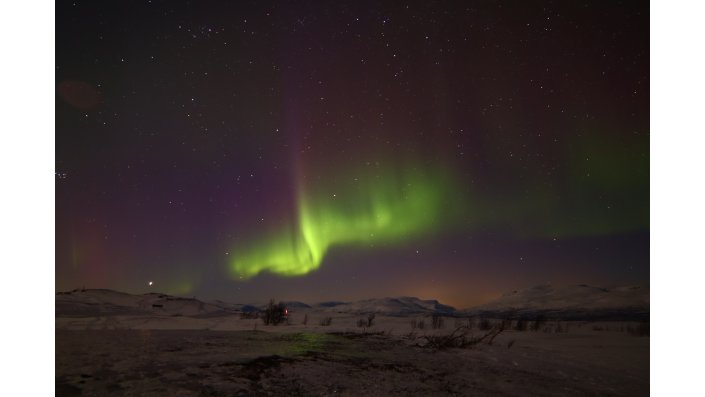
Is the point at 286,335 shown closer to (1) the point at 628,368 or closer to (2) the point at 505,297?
(1) the point at 628,368

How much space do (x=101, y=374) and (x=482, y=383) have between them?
4.24 m

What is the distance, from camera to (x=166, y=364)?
520 cm

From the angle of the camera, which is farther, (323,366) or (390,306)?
(390,306)

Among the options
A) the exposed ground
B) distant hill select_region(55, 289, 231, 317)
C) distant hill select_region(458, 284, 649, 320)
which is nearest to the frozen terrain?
the exposed ground

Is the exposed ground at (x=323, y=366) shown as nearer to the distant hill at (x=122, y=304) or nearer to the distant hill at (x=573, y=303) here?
the distant hill at (x=122, y=304)

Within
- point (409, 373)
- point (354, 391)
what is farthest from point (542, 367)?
point (354, 391)

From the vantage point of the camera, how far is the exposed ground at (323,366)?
4500mm

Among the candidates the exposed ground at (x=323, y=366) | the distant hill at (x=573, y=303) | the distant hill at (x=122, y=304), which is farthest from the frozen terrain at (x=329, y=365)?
the distant hill at (x=573, y=303)

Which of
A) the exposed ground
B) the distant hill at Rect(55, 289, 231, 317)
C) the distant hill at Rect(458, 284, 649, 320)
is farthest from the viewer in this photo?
the distant hill at Rect(458, 284, 649, 320)

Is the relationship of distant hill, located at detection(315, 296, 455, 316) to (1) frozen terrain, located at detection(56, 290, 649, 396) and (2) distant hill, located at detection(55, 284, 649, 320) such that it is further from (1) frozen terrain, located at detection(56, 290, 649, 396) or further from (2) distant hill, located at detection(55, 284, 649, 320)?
(1) frozen terrain, located at detection(56, 290, 649, 396)

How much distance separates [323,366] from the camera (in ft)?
17.7

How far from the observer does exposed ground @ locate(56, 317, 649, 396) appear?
177 inches

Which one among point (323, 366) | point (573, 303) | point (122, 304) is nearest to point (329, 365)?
point (323, 366)

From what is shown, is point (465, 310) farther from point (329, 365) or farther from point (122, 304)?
point (329, 365)
